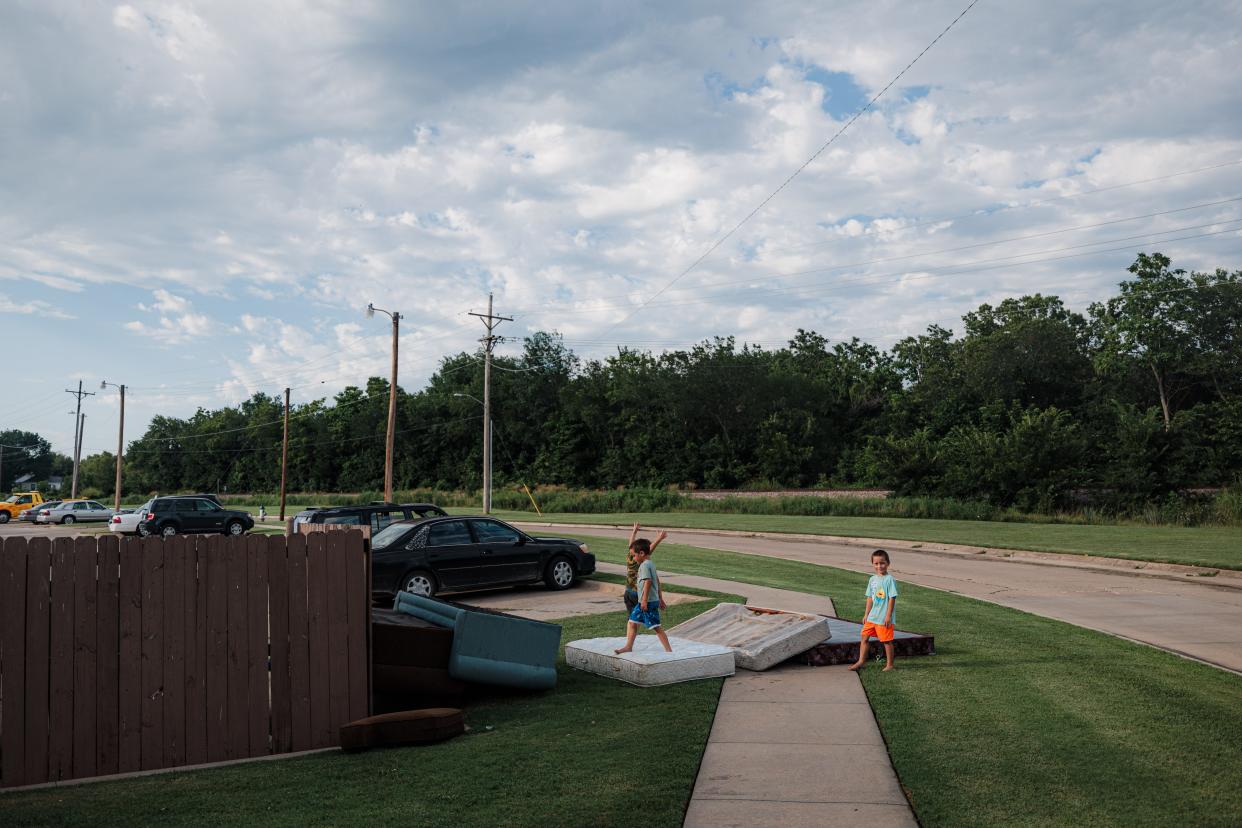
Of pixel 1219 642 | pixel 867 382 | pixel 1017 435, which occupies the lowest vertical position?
pixel 1219 642

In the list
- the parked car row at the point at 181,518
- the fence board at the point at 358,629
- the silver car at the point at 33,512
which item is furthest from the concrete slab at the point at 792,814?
the silver car at the point at 33,512

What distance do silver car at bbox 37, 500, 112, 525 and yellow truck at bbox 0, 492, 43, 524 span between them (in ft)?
16.5

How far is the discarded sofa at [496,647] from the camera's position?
8.33m

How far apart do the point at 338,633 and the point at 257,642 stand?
0.58 meters

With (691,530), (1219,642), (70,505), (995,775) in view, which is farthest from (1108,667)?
(70,505)

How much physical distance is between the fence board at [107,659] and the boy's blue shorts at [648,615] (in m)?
4.61

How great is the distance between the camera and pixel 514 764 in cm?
647

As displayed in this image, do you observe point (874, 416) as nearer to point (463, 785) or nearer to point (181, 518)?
point (181, 518)

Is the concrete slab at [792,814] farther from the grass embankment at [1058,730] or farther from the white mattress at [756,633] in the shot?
the white mattress at [756,633]

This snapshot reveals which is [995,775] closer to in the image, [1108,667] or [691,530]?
[1108,667]

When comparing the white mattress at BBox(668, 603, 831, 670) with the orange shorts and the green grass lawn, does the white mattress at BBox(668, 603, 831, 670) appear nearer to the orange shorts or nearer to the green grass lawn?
the orange shorts

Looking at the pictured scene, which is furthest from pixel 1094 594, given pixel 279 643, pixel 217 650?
pixel 217 650

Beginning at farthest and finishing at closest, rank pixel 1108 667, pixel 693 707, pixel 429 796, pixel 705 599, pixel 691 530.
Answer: pixel 691 530, pixel 705 599, pixel 1108 667, pixel 693 707, pixel 429 796

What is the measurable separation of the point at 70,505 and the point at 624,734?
5333 centimetres
